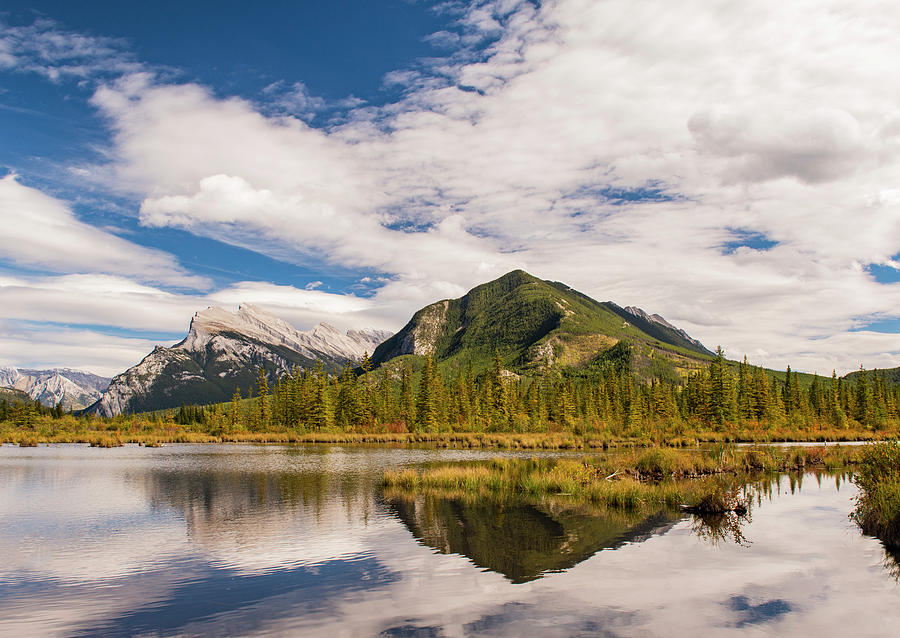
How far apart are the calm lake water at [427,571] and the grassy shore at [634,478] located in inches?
127

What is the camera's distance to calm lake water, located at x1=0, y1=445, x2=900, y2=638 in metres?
13.0

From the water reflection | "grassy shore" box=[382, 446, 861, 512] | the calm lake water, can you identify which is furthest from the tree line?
the calm lake water

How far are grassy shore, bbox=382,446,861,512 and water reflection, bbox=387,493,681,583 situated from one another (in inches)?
105

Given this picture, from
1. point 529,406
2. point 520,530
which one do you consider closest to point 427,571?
point 520,530

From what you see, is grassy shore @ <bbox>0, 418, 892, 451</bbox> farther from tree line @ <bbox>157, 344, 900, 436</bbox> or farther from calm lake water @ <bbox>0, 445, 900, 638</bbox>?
calm lake water @ <bbox>0, 445, 900, 638</bbox>

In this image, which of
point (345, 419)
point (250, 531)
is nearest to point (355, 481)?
point (250, 531)

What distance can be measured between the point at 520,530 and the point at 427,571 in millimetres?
6724

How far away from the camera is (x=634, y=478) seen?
37.2m

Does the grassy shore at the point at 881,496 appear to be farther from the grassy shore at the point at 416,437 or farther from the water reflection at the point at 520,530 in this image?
the grassy shore at the point at 416,437

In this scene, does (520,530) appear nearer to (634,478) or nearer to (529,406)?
(634,478)

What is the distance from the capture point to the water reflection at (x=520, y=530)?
18422mm

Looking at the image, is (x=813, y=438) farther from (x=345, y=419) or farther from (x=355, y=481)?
(x=345, y=419)

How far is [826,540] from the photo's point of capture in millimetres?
21078

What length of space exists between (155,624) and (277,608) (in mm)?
2720
